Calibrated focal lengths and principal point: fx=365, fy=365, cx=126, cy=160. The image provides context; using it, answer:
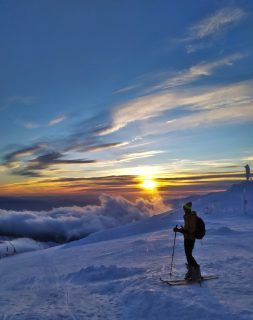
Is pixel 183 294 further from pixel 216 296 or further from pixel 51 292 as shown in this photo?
pixel 51 292

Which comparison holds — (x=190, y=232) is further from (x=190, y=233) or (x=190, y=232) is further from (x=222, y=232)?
(x=222, y=232)

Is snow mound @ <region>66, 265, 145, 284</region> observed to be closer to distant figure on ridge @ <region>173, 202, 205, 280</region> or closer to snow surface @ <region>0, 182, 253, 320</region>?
snow surface @ <region>0, 182, 253, 320</region>

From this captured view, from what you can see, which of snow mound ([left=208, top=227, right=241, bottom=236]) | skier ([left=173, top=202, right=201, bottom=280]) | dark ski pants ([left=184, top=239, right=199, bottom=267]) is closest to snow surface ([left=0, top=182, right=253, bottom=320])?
skier ([left=173, top=202, right=201, bottom=280])

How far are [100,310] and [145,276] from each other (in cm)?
307

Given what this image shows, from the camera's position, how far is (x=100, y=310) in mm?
9859

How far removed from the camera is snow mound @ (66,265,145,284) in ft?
44.4

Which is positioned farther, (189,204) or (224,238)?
(224,238)

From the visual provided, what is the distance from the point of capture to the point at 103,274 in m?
13.9

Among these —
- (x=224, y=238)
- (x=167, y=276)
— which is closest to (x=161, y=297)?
(x=167, y=276)

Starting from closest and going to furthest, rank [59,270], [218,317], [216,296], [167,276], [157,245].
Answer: [218,317] → [216,296] → [167,276] → [59,270] → [157,245]

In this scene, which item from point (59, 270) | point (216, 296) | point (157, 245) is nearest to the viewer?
point (216, 296)

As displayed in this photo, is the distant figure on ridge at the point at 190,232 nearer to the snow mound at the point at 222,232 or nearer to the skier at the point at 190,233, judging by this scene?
the skier at the point at 190,233

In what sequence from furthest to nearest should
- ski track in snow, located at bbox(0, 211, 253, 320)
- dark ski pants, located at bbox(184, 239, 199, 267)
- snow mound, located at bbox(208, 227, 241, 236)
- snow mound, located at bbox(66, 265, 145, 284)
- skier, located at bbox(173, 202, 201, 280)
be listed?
snow mound, located at bbox(208, 227, 241, 236), snow mound, located at bbox(66, 265, 145, 284), dark ski pants, located at bbox(184, 239, 199, 267), skier, located at bbox(173, 202, 201, 280), ski track in snow, located at bbox(0, 211, 253, 320)

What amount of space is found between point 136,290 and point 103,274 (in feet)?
10.9
